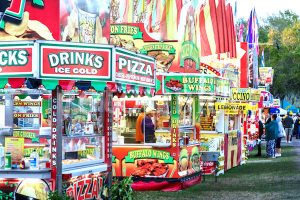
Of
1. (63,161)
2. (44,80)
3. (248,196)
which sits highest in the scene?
(44,80)

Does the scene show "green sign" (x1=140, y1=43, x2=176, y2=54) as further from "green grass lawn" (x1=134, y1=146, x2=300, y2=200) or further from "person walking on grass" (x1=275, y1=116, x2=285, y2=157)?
"person walking on grass" (x1=275, y1=116, x2=285, y2=157)

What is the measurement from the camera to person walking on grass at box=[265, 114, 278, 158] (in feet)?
98.2

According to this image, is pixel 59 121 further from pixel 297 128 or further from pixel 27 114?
pixel 297 128

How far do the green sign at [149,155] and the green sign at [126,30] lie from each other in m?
2.90

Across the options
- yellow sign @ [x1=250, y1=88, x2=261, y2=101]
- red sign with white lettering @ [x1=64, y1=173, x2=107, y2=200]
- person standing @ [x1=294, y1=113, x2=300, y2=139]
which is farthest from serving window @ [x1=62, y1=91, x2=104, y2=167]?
→ person standing @ [x1=294, y1=113, x2=300, y2=139]

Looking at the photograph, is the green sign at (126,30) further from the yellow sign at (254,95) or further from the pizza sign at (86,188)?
the yellow sign at (254,95)

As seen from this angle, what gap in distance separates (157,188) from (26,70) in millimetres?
8499

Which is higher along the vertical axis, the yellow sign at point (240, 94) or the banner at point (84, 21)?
the banner at point (84, 21)

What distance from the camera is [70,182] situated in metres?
11.9

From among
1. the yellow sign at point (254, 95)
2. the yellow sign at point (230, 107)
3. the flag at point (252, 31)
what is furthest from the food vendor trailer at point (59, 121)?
the flag at point (252, 31)

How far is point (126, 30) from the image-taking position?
62.4 ft

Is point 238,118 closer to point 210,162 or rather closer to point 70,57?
point 210,162

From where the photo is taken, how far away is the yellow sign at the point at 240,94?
24.9 metres

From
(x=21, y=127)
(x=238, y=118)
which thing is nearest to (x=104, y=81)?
(x=21, y=127)
